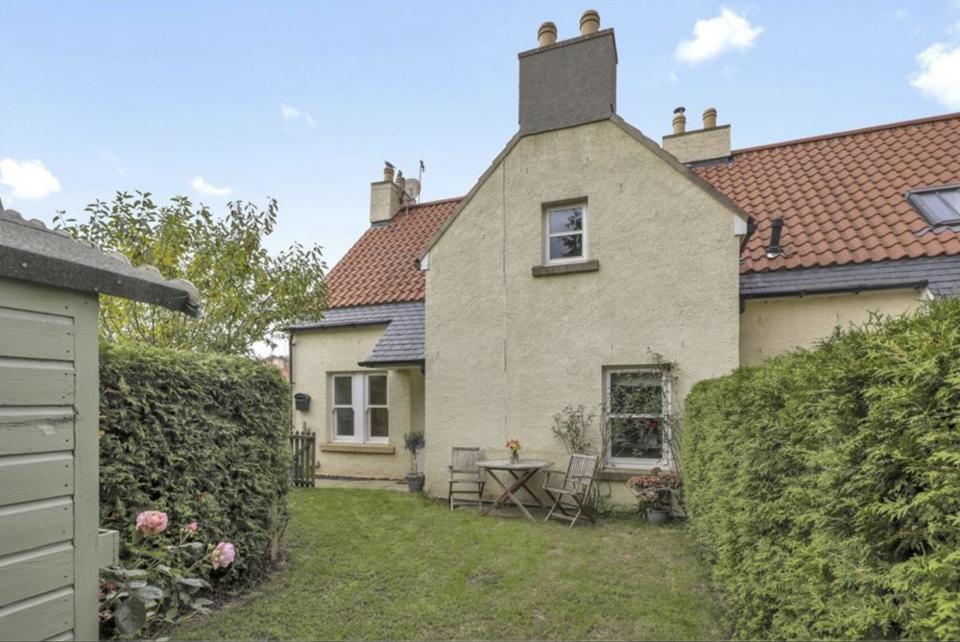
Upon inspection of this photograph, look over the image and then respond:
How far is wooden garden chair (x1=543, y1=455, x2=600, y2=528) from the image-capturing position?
7.91 meters

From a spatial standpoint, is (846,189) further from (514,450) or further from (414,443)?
(414,443)

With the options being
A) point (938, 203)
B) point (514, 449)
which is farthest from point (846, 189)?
point (514, 449)

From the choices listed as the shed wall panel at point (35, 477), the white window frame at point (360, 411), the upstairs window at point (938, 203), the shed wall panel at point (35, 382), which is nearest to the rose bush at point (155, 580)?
the shed wall panel at point (35, 477)

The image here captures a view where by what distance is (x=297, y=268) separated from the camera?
8.77 metres

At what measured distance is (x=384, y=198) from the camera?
1628cm

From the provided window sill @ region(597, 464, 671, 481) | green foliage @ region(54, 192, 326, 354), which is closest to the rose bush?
green foliage @ region(54, 192, 326, 354)

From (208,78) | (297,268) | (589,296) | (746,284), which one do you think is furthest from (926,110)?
(208,78)

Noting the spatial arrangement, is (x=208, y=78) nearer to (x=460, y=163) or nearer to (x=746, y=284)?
(x=460, y=163)

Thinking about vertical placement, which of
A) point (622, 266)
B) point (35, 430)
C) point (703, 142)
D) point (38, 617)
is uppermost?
point (703, 142)

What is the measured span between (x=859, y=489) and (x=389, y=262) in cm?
1300

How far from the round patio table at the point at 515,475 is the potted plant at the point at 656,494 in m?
1.56

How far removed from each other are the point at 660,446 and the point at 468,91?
9.21 m

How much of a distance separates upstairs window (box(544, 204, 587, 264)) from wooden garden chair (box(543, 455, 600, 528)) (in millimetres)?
3757

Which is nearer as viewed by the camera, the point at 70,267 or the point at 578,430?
the point at 70,267
